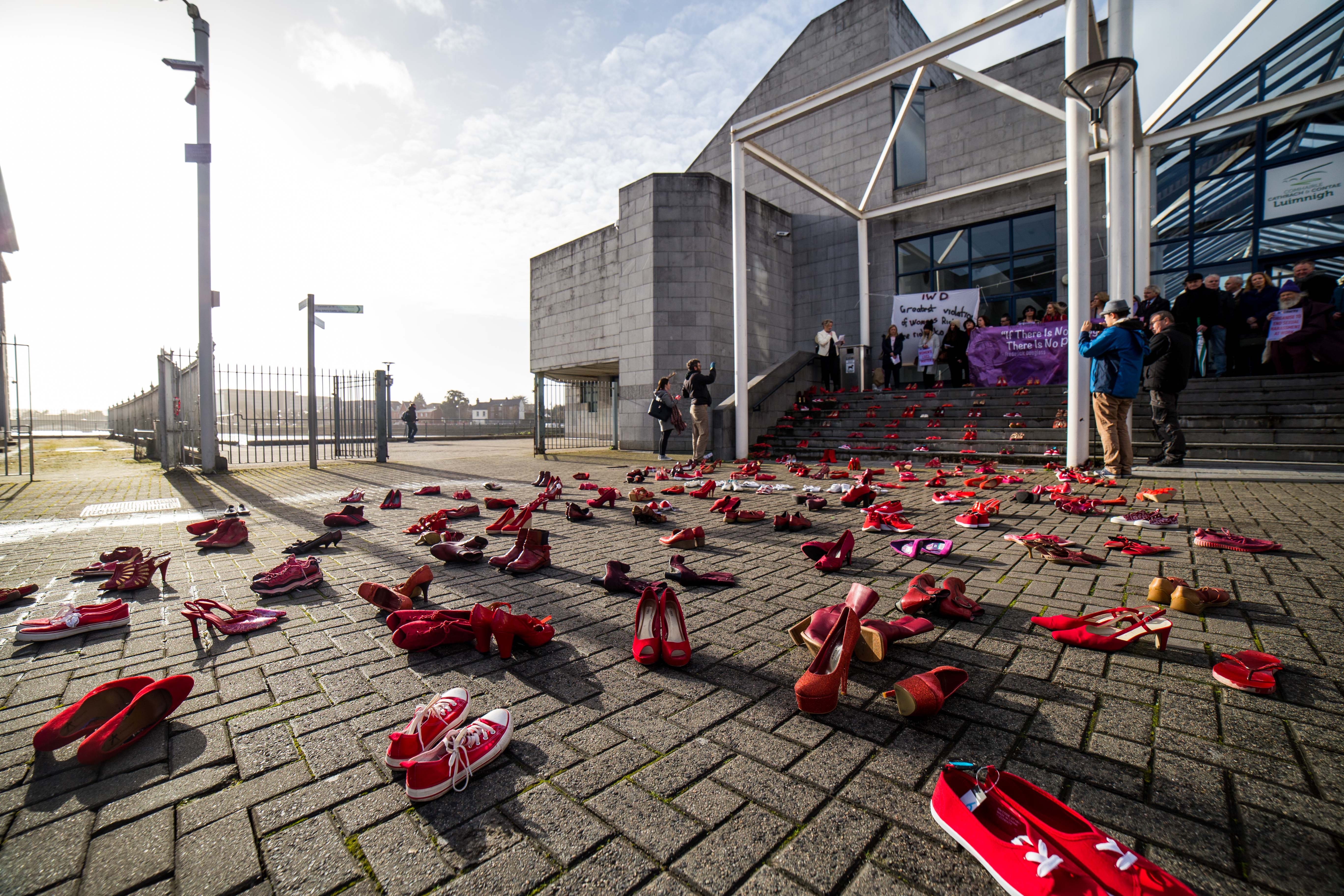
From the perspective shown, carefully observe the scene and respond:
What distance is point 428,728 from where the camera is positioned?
6.20 ft

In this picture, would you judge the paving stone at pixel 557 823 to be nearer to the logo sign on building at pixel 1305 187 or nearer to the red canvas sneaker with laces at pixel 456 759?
the red canvas sneaker with laces at pixel 456 759

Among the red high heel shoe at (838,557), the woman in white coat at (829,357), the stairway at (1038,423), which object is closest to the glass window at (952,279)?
the woman in white coat at (829,357)

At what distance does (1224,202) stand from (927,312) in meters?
7.58

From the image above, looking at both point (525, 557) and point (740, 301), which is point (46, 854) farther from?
point (740, 301)

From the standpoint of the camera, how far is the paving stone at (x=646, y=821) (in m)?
1.48

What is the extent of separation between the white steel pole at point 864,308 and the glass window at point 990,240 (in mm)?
3092

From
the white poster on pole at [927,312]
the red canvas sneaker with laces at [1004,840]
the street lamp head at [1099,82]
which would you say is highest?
the street lamp head at [1099,82]

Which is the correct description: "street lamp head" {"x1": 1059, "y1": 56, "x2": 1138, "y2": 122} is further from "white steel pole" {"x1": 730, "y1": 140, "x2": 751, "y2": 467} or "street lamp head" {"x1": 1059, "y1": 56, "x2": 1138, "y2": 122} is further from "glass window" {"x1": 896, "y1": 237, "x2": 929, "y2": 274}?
"glass window" {"x1": 896, "y1": 237, "x2": 929, "y2": 274}

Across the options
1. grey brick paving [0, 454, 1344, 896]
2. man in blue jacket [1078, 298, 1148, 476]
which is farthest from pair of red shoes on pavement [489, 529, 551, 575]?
man in blue jacket [1078, 298, 1148, 476]

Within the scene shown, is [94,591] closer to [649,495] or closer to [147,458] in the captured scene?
[649,495]

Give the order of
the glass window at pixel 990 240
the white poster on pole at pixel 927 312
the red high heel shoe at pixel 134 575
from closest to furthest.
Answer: the red high heel shoe at pixel 134 575 < the white poster on pole at pixel 927 312 < the glass window at pixel 990 240

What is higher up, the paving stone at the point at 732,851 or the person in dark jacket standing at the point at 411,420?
the person in dark jacket standing at the point at 411,420

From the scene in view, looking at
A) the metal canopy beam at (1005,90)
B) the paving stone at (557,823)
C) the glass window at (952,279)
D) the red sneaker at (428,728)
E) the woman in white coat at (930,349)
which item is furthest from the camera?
the glass window at (952,279)

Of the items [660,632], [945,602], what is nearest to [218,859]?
[660,632]
